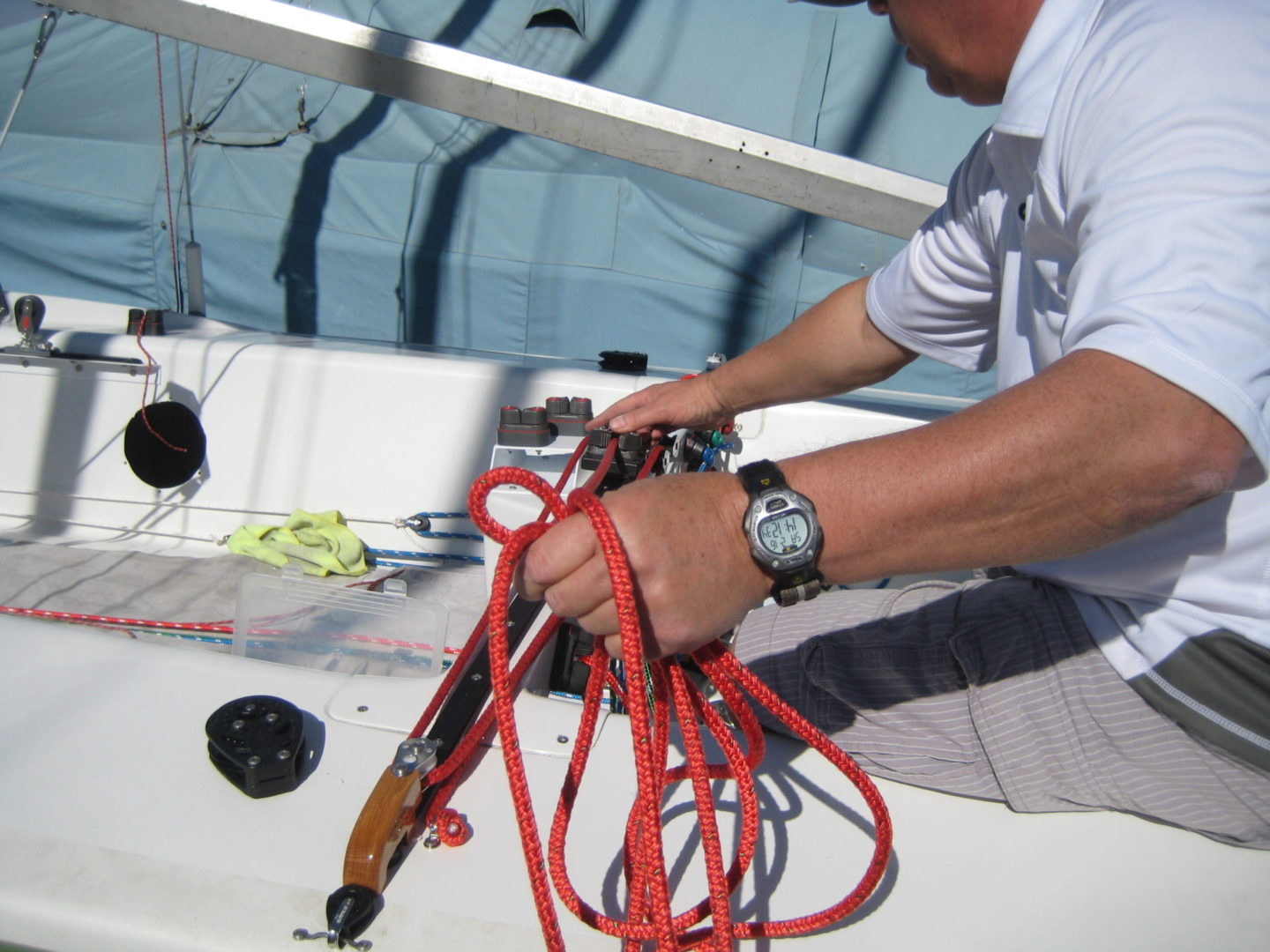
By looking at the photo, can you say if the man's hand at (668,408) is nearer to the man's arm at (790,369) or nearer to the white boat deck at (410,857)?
Answer: the man's arm at (790,369)

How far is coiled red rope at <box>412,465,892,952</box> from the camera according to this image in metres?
0.58

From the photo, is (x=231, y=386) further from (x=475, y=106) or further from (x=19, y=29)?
(x=19, y=29)

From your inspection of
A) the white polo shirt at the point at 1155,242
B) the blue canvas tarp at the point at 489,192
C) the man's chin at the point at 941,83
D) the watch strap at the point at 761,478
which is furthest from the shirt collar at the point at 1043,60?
the blue canvas tarp at the point at 489,192

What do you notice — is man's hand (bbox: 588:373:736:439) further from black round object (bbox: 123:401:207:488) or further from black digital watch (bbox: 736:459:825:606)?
black round object (bbox: 123:401:207:488)

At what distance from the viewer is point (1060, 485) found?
554mm

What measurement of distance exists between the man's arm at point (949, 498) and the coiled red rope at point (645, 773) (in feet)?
0.10

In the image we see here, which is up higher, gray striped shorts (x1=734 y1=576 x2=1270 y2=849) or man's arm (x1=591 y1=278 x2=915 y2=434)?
man's arm (x1=591 y1=278 x2=915 y2=434)

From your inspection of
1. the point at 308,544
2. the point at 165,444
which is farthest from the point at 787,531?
the point at 165,444

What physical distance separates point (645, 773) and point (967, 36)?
0.72 metres

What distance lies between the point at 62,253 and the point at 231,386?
2.49 meters

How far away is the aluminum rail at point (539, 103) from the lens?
146 cm

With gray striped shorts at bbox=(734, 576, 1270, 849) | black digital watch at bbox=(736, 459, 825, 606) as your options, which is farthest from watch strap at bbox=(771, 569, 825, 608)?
gray striped shorts at bbox=(734, 576, 1270, 849)

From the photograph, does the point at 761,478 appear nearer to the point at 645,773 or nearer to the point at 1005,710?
the point at 645,773

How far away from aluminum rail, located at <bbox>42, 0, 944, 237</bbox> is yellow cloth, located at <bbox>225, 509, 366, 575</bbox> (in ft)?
2.89
